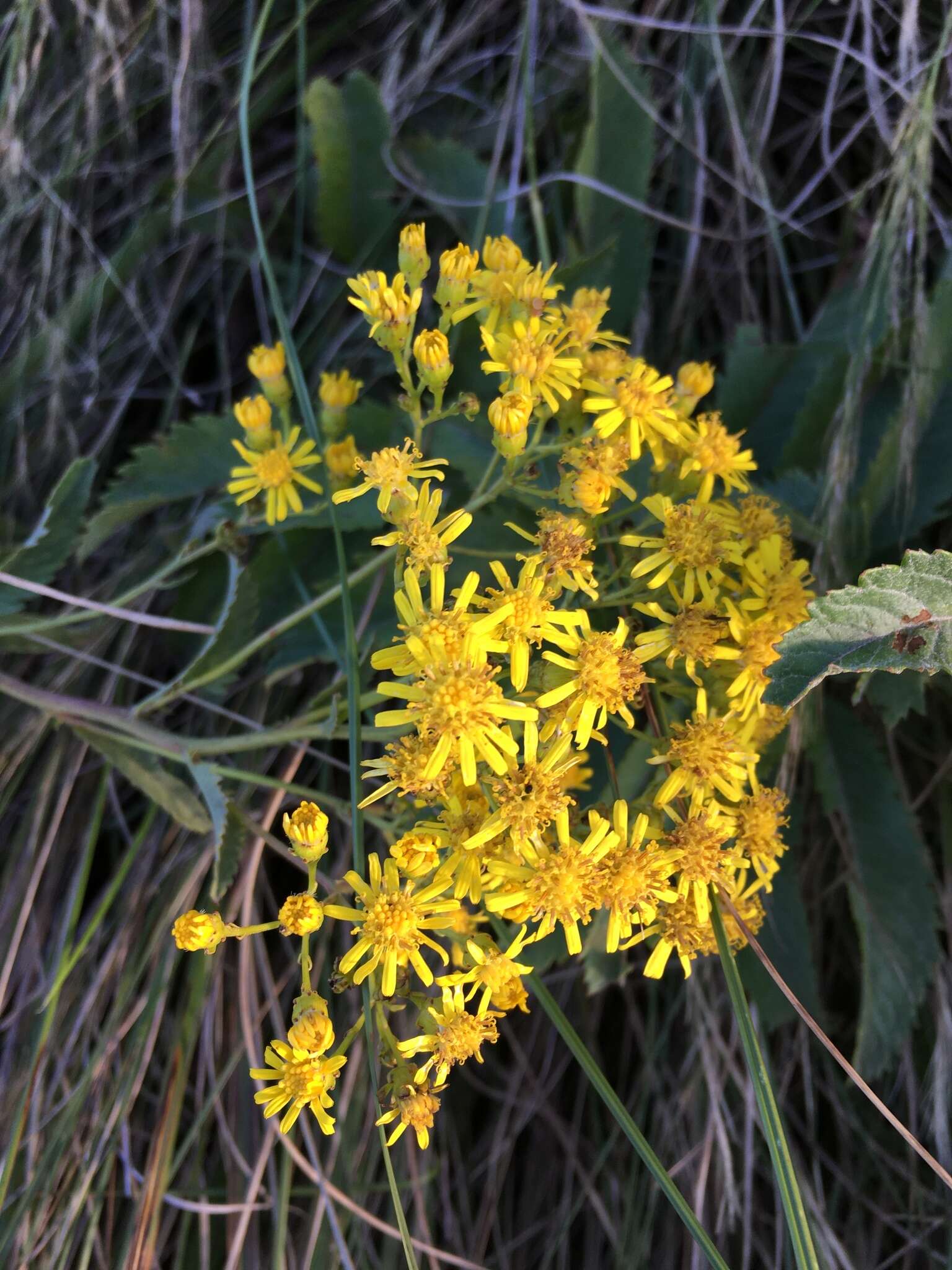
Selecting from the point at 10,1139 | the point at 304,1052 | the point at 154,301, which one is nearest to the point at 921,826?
the point at 304,1052

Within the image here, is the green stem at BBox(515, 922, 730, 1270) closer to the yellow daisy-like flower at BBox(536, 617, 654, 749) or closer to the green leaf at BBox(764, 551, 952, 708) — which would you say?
the yellow daisy-like flower at BBox(536, 617, 654, 749)

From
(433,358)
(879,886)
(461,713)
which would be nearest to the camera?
(461,713)

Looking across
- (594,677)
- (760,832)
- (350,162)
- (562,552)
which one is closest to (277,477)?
(562,552)

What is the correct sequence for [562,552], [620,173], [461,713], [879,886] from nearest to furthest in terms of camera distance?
[461,713], [562,552], [879,886], [620,173]

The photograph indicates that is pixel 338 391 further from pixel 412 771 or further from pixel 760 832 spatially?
pixel 760 832

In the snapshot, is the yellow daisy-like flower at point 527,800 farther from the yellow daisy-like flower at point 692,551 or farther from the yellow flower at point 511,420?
the yellow flower at point 511,420

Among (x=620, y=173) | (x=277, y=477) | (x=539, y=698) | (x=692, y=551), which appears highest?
(x=620, y=173)

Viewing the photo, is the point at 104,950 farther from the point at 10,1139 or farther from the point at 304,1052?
the point at 304,1052

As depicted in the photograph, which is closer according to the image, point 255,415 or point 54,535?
point 255,415
